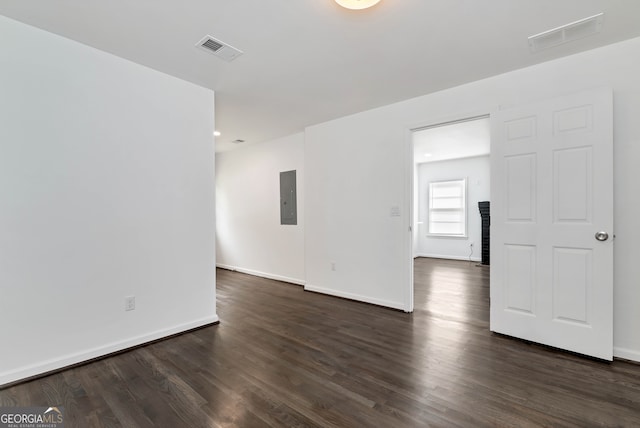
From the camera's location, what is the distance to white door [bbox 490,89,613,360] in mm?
2320

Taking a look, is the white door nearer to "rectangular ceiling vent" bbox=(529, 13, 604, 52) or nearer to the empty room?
the empty room

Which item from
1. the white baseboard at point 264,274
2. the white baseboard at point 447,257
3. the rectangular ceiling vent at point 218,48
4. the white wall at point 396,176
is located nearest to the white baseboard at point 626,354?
the white wall at point 396,176

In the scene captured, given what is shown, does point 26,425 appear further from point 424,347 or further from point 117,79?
point 424,347

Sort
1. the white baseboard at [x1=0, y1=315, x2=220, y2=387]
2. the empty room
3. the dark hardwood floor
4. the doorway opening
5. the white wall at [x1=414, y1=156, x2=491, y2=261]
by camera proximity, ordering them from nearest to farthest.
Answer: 1. the dark hardwood floor
2. the empty room
3. the white baseboard at [x1=0, y1=315, x2=220, y2=387]
4. the doorway opening
5. the white wall at [x1=414, y1=156, x2=491, y2=261]

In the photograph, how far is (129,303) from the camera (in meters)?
2.58

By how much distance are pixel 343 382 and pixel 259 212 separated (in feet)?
13.1

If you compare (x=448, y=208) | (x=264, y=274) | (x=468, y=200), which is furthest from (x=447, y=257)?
(x=264, y=274)

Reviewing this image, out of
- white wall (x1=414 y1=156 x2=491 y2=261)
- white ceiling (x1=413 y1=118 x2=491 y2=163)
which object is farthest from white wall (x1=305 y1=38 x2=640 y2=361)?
white wall (x1=414 y1=156 x2=491 y2=261)

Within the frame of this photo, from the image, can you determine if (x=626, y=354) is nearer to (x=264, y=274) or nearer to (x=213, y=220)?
(x=213, y=220)

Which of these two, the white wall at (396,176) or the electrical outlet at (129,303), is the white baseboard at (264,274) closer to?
the white wall at (396,176)

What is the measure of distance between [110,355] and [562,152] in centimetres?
416

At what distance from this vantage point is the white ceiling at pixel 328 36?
76.4 inches

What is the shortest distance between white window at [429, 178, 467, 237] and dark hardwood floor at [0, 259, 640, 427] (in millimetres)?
4729

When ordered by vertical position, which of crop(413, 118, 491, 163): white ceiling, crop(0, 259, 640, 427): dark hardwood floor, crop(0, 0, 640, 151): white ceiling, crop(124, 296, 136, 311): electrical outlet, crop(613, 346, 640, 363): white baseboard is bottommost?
crop(0, 259, 640, 427): dark hardwood floor
